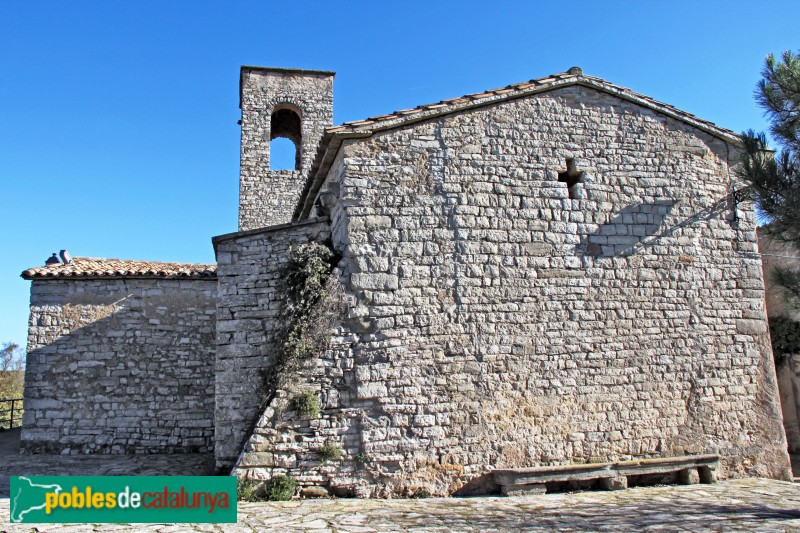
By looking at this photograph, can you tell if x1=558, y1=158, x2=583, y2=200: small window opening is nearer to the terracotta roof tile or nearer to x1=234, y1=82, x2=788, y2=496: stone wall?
x1=234, y1=82, x2=788, y2=496: stone wall

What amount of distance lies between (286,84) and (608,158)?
33.8ft

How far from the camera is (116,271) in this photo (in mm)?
10406

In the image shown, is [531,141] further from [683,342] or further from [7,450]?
[7,450]

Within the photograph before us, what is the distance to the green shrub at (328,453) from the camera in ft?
21.8

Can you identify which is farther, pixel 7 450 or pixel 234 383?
pixel 7 450

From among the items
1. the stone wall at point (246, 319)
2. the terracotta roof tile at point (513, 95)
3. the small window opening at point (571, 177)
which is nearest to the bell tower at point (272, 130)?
the stone wall at point (246, 319)

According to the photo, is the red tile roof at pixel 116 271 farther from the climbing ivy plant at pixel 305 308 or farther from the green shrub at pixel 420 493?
the green shrub at pixel 420 493

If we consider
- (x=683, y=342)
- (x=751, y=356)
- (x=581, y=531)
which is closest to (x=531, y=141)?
(x=683, y=342)

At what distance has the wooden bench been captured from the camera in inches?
269

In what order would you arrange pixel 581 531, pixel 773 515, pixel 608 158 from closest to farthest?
1. pixel 581 531
2. pixel 773 515
3. pixel 608 158

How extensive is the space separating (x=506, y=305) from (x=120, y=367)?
7118mm

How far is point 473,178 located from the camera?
7.75 metres

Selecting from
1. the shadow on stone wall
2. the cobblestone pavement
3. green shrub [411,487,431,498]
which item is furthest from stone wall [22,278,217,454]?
the shadow on stone wall

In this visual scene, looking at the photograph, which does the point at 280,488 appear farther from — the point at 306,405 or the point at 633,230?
the point at 633,230
